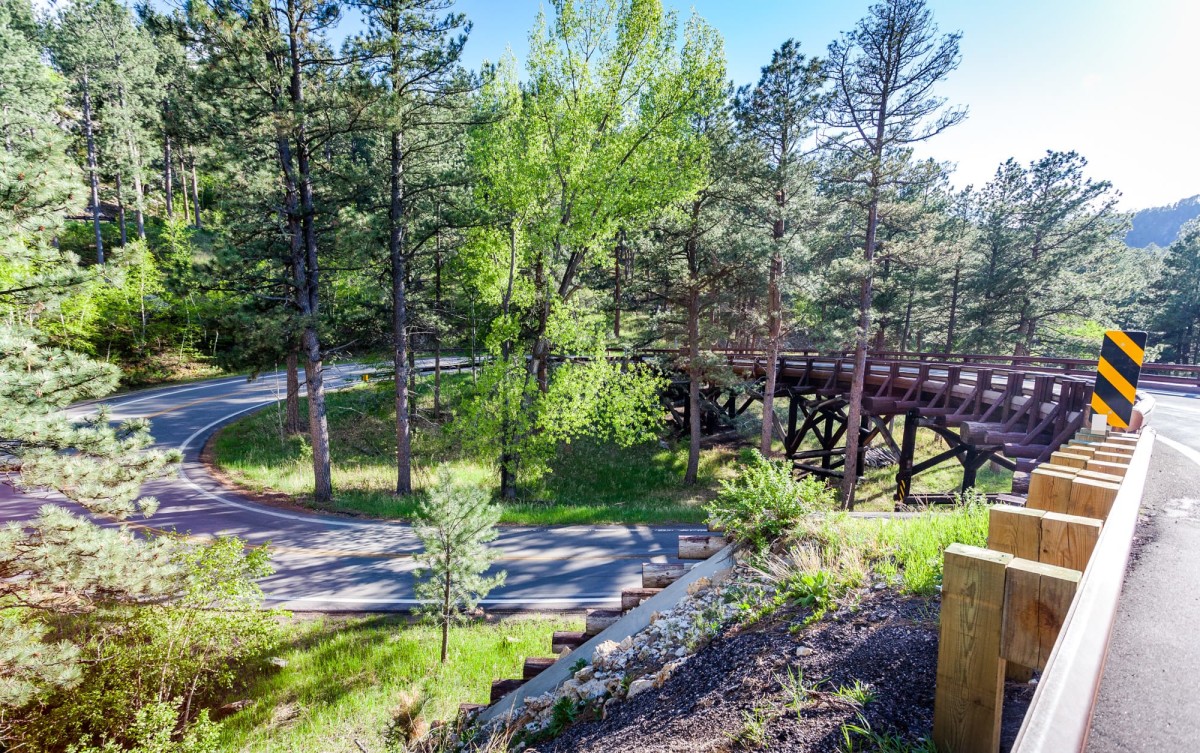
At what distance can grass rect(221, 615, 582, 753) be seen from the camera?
6527 millimetres

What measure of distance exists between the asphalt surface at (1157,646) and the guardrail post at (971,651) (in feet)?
0.92

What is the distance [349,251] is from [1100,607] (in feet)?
50.7

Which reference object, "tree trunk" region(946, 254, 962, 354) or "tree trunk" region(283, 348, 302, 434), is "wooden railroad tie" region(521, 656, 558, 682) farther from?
"tree trunk" region(946, 254, 962, 354)

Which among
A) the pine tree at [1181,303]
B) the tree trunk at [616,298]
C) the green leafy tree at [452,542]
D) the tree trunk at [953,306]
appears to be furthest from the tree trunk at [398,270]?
the pine tree at [1181,303]

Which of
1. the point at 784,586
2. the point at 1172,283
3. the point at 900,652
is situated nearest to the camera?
the point at 900,652

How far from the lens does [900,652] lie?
104 inches

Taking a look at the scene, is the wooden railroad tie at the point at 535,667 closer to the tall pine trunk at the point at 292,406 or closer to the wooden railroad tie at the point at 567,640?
the wooden railroad tie at the point at 567,640

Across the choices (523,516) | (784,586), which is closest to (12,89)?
(523,516)

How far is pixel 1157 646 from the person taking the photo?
7.50 feet

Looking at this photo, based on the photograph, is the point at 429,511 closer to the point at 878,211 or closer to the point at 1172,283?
the point at 878,211

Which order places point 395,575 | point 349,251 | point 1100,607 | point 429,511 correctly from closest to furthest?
1. point 1100,607
2. point 429,511
3. point 395,575
4. point 349,251

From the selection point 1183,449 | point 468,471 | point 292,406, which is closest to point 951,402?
point 1183,449

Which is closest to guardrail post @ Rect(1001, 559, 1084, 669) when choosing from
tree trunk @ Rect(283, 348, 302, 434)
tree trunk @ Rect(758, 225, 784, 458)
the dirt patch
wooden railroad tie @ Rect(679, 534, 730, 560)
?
the dirt patch

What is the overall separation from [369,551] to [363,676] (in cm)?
450
